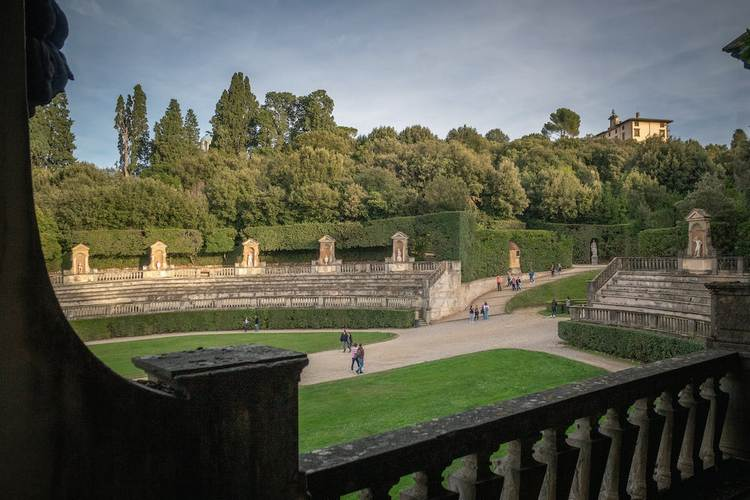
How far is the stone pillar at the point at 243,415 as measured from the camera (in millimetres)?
2004

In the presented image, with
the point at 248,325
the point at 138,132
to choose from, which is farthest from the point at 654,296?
the point at 138,132

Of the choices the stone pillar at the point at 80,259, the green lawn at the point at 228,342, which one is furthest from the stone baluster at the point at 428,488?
the stone pillar at the point at 80,259

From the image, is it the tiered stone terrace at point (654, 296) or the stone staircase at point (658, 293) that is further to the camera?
the stone staircase at point (658, 293)

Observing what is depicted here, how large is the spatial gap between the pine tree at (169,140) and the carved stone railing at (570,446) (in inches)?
2619

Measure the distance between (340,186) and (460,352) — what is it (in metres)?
31.8

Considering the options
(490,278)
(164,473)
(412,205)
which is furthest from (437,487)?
(412,205)

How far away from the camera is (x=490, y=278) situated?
1578 inches

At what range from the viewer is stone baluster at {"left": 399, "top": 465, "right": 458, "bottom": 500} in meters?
2.60

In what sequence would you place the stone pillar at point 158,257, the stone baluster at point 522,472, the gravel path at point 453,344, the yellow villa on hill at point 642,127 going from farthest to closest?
the yellow villa on hill at point 642,127 < the stone pillar at point 158,257 < the gravel path at point 453,344 < the stone baluster at point 522,472

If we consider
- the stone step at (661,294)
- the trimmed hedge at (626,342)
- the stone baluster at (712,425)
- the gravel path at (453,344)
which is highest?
the stone baluster at (712,425)

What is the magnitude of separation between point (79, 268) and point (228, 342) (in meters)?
21.0

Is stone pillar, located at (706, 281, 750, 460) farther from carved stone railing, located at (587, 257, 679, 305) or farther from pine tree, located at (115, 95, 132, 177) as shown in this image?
pine tree, located at (115, 95, 132, 177)

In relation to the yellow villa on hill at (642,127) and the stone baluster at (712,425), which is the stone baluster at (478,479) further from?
the yellow villa on hill at (642,127)

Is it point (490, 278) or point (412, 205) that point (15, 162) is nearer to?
point (490, 278)
